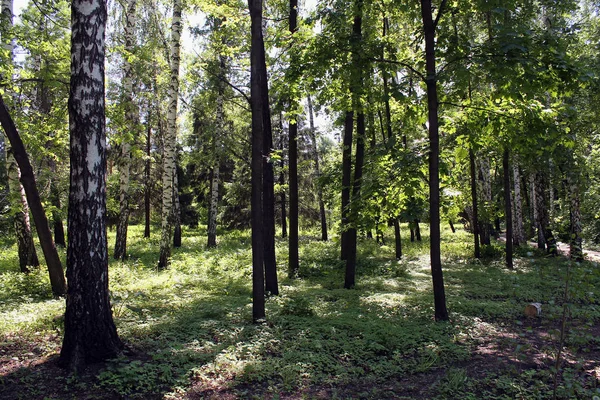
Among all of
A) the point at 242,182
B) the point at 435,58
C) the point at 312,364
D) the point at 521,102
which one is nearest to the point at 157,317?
the point at 312,364

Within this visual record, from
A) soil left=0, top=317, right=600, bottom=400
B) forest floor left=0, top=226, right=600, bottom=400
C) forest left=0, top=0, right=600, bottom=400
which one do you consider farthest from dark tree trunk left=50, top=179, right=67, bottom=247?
soil left=0, top=317, right=600, bottom=400

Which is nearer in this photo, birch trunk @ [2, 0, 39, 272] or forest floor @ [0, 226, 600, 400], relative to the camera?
forest floor @ [0, 226, 600, 400]

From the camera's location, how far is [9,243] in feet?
60.3

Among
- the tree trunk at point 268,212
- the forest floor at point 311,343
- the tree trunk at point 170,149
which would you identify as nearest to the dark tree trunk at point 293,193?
the forest floor at point 311,343

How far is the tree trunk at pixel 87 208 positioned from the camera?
4.49 meters

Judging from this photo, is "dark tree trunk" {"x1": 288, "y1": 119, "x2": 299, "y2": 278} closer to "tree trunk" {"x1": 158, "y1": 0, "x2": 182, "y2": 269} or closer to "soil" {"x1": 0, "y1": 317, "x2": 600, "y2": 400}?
"tree trunk" {"x1": 158, "y1": 0, "x2": 182, "y2": 269}

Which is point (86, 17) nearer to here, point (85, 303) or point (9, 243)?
point (85, 303)

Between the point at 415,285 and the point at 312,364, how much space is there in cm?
658

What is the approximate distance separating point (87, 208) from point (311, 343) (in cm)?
353

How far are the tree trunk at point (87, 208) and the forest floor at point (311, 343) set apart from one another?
0.33m

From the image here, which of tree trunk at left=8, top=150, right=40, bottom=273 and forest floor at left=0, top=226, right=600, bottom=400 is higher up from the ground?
tree trunk at left=8, top=150, right=40, bottom=273

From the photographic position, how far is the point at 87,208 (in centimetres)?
454

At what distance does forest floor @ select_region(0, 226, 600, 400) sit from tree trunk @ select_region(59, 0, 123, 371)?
326mm

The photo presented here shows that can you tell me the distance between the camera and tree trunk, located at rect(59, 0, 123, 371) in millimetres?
4488
